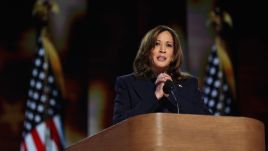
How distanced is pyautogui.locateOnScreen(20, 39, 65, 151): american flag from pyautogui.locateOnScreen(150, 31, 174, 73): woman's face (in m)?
1.90

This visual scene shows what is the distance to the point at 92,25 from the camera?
14.5 ft

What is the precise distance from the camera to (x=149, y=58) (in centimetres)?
249

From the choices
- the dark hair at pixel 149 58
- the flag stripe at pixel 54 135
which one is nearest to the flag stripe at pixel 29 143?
the flag stripe at pixel 54 135

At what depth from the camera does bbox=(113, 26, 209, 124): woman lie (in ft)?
7.42

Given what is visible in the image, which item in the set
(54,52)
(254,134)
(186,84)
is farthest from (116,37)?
(254,134)

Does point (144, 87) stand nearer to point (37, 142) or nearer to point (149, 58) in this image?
point (149, 58)

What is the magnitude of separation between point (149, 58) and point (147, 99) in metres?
0.27

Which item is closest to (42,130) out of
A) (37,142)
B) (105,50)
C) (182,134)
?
(37,142)

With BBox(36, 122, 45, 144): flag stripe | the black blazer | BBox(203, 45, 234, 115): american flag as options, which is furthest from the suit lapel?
BBox(203, 45, 234, 115): american flag

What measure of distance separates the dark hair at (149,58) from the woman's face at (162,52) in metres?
0.01

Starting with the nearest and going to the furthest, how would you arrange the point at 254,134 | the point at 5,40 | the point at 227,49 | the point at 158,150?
the point at 158,150 → the point at 254,134 → the point at 5,40 → the point at 227,49

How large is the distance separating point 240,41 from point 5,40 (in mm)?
1882

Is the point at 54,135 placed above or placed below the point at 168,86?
below

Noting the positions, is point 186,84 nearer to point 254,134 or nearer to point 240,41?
point 254,134
